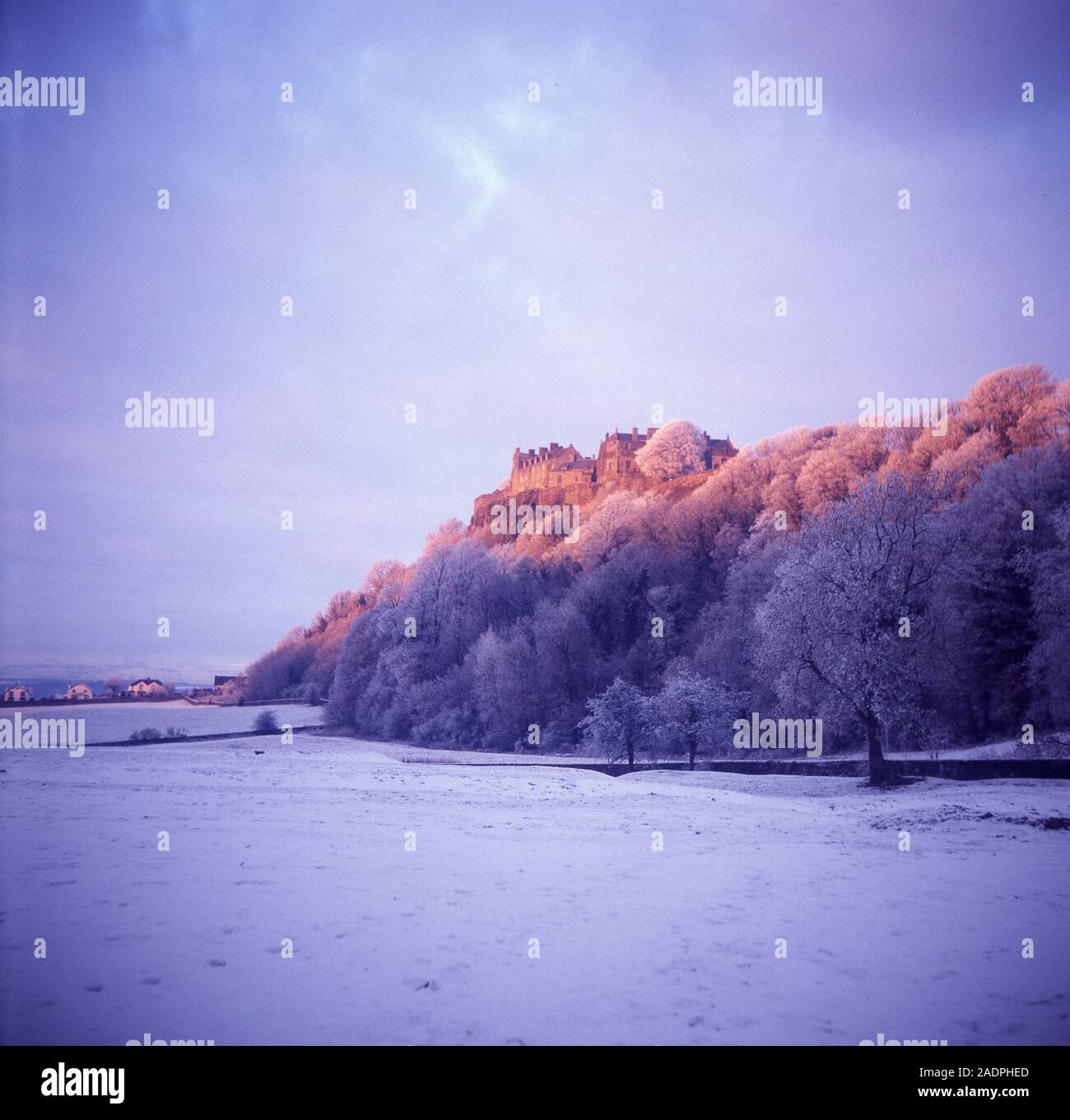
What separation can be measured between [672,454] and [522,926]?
110 m

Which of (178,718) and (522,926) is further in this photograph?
(178,718)

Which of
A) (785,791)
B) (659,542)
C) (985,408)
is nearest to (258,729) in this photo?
(659,542)

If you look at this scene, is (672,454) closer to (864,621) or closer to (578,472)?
(578,472)

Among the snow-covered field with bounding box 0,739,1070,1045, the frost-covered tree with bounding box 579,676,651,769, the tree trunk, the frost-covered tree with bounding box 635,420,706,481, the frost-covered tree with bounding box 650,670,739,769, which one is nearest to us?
the snow-covered field with bounding box 0,739,1070,1045

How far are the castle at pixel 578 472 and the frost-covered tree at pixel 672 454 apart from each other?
219 centimetres

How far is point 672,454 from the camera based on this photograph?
377 ft

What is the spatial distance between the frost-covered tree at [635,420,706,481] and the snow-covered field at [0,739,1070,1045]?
9935 centimetres

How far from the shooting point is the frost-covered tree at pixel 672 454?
114188 millimetres

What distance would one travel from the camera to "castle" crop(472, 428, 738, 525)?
4550 inches

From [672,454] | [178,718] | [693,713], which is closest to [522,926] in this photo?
[693,713]

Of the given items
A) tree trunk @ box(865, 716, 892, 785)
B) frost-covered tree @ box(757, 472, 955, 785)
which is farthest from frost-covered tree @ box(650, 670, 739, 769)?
tree trunk @ box(865, 716, 892, 785)

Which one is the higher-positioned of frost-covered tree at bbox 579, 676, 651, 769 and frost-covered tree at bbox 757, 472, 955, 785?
frost-covered tree at bbox 757, 472, 955, 785

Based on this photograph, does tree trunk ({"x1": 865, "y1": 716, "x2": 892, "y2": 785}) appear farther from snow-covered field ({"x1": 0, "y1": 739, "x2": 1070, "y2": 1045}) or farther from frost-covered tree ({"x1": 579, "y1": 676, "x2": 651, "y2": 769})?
frost-covered tree ({"x1": 579, "y1": 676, "x2": 651, "y2": 769})

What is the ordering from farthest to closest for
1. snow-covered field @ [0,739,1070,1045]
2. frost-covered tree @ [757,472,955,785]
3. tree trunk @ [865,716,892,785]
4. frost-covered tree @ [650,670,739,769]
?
frost-covered tree @ [650,670,739,769]
frost-covered tree @ [757,472,955,785]
tree trunk @ [865,716,892,785]
snow-covered field @ [0,739,1070,1045]
